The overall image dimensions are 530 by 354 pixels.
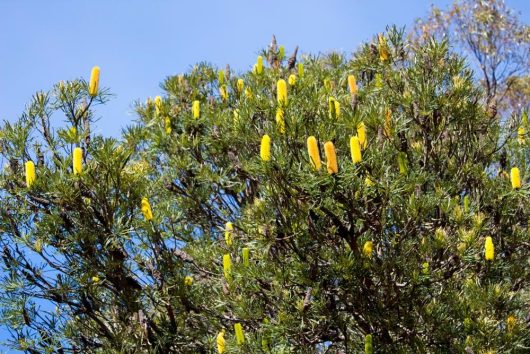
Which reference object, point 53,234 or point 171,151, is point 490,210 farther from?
point 53,234

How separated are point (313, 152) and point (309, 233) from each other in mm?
797

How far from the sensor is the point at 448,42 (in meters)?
4.79

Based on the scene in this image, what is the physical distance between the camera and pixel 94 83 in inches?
172

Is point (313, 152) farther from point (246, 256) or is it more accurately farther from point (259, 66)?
point (259, 66)

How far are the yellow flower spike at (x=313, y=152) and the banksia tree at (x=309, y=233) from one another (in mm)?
11

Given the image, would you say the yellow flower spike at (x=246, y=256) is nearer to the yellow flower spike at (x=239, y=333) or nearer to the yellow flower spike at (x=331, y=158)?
the yellow flower spike at (x=239, y=333)

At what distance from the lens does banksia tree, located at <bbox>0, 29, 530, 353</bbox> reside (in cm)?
388

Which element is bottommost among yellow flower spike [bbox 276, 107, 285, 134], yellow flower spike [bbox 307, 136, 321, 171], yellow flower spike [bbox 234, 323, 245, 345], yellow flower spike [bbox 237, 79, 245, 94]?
yellow flower spike [bbox 234, 323, 245, 345]

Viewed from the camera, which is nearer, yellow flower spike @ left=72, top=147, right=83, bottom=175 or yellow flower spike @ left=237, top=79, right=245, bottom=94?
yellow flower spike @ left=72, top=147, right=83, bottom=175

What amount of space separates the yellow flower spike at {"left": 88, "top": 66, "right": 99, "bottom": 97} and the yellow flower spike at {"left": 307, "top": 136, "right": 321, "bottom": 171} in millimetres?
1642

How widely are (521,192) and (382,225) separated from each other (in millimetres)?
837

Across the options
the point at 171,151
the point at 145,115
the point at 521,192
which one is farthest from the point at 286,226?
the point at 145,115

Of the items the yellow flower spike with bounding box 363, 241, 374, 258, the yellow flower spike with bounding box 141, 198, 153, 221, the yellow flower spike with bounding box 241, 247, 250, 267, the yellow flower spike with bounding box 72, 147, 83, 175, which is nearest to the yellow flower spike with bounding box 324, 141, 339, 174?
the yellow flower spike with bounding box 363, 241, 374, 258

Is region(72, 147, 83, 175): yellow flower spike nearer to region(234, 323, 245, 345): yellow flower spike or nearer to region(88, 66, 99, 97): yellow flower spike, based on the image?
region(88, 66, 99, 97): yellow flower spike
